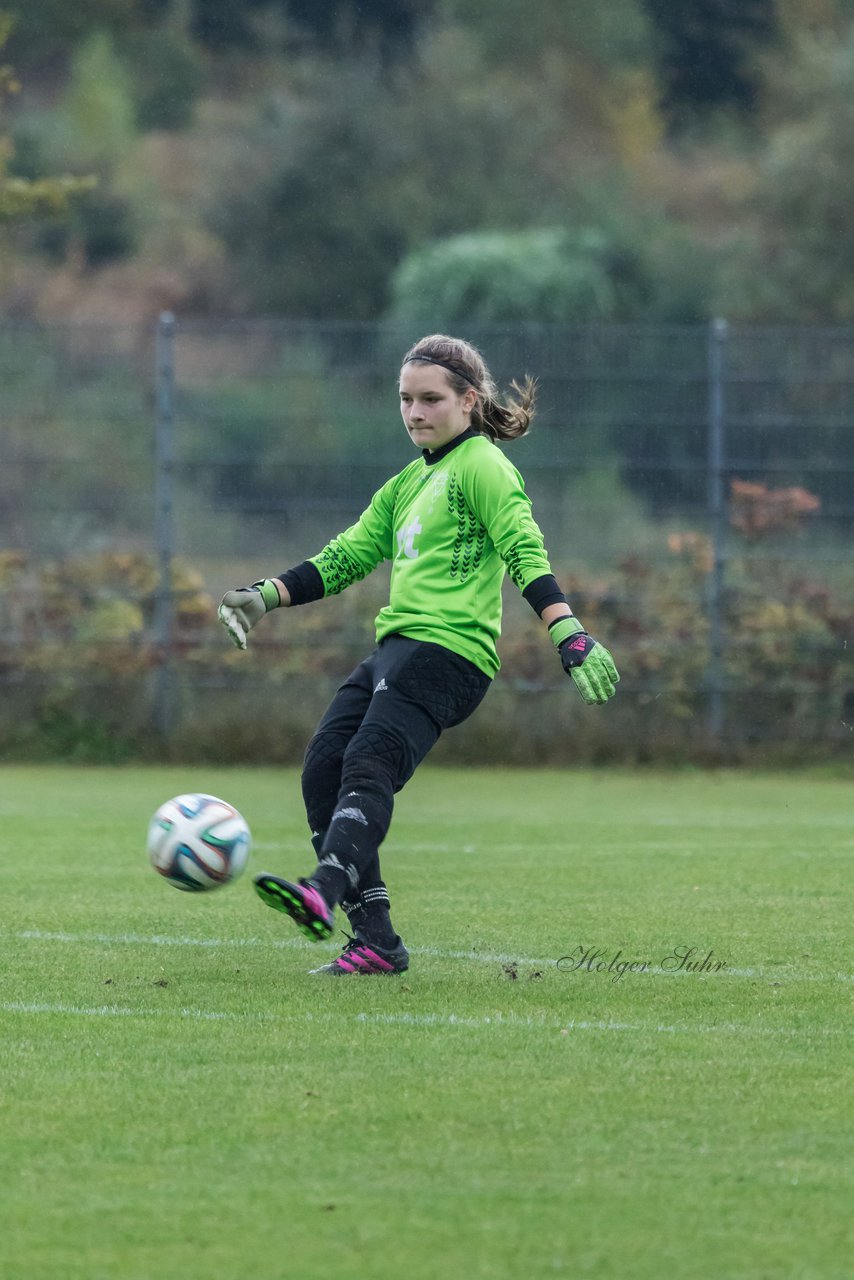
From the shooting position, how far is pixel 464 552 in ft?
20.5

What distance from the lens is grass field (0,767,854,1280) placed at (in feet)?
11.5

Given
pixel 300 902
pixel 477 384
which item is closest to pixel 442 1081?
pixel 300 902

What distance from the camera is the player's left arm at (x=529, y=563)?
5.77 metres

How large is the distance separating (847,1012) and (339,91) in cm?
4892

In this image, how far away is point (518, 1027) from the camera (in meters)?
5.22

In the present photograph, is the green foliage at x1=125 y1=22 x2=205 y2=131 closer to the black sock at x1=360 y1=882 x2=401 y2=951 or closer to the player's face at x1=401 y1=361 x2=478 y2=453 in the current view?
the player's face at x1=401 y1=361 x2=478 y2=453

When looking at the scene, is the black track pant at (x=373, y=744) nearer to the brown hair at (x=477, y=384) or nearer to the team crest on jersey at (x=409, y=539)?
the team crest on jersey at (x=409, y=539)

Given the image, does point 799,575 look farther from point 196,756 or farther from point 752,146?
point 752,146

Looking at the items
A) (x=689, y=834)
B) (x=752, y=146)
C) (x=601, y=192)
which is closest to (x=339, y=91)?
(x=601, y=192)

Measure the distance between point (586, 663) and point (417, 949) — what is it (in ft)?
4.32

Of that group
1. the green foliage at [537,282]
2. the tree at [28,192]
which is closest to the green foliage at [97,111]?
the green foliage at [537,282]

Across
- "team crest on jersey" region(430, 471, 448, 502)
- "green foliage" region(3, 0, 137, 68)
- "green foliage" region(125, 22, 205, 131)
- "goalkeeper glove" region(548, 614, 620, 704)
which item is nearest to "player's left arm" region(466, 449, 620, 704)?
"goalkeeper glove" region(548, 614, 620, 704)

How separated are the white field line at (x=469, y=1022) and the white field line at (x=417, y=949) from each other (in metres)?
0.68

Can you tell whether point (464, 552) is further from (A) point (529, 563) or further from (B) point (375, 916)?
(B) point (375, 916)
